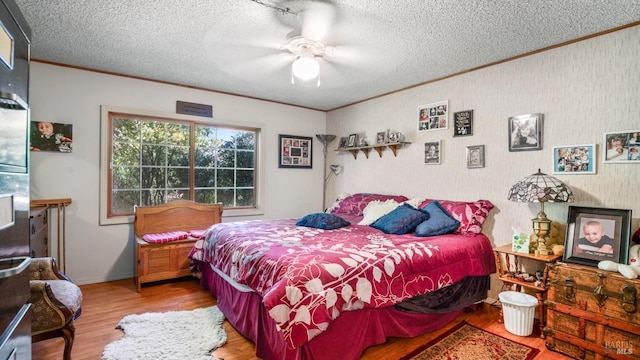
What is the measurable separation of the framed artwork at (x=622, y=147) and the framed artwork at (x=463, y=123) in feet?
3.63

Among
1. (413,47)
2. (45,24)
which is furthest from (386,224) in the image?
(45,24)

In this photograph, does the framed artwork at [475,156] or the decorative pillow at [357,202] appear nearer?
the framed artwork at [475,156]

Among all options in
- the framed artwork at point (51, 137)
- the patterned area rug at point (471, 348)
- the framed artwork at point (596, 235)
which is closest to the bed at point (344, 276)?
the patterned area rug at point (471, 348)

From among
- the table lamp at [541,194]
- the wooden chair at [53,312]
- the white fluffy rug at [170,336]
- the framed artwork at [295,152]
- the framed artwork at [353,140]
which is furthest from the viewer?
the framed artwork at [295,152]

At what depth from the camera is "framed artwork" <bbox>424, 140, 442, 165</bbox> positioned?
3.54 metres

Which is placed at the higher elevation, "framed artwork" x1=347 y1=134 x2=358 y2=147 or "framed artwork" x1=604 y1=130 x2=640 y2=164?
"framed artwork" x1=347 y1=134 x2=358 y2=147

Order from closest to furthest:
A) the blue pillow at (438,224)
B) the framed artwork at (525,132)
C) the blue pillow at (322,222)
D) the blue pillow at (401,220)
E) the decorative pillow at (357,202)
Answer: the framed artwork at (525,132) → the blue pillow at (438,224) → the blue pillow at (401,220) → the blue pillow at (322,222) → the decorative pillow at (357,202)

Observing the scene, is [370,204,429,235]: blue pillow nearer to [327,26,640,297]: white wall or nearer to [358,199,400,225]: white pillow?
[358,199,400,225]: white pillow

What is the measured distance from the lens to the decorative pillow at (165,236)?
333cm

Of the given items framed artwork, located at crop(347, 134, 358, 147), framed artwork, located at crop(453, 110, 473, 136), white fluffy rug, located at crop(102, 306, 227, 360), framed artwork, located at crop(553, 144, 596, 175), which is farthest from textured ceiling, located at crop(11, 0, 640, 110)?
white fluffy rug, located at crop(102, 306, 227, 360)

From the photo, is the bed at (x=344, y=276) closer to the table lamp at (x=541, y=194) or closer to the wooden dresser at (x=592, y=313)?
the table lamp at (x=541, y=194)

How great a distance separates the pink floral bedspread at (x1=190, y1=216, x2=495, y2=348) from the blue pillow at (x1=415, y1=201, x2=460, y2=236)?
88 mm

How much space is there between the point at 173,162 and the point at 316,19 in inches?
110

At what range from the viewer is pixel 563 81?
2.62 m
